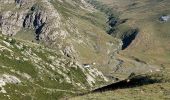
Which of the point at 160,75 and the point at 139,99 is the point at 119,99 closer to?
the point at 139,99

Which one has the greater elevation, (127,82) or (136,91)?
(136,91)

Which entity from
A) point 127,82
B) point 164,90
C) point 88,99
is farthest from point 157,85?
point 127,82

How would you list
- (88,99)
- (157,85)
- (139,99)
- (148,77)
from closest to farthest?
(139,99) → (88,99) → (157,85) → (148,77)

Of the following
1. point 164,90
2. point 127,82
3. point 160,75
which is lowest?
point 127,82

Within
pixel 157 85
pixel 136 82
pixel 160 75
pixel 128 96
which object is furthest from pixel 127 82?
pixel 128 96

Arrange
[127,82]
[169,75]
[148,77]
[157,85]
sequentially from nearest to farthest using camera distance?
[157,85] < [169,75] < [148,77] < [127,82]

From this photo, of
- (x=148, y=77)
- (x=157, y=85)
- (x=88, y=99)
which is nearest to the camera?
(x=88, y=99)

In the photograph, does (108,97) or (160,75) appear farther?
(160,75)

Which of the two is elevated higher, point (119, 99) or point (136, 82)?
point (119, 99)

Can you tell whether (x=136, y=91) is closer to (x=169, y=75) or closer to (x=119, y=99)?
(x=119, y=99)
